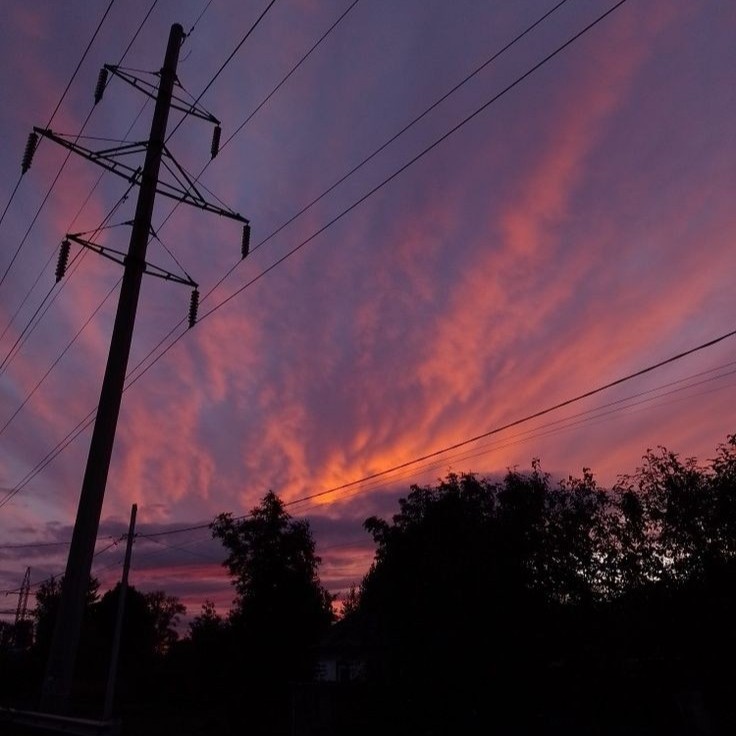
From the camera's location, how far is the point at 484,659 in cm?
2222

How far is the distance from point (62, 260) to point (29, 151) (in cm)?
256

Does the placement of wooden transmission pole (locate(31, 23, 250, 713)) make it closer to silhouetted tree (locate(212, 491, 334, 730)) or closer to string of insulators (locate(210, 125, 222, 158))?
string of insulators (locate(210, 125, 222, 158))

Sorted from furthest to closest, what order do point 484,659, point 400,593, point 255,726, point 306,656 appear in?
point 306,656, point 255,726, point 400,593, point 484,659

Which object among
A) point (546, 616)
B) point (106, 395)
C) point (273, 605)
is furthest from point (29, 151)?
point (273, 605)

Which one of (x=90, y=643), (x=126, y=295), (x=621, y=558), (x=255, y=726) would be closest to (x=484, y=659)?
(x=621, y=558)

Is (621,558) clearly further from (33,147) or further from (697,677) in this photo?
(33,147)

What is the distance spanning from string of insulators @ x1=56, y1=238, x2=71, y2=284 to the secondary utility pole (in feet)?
4.48

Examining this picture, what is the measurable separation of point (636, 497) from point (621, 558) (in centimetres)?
168

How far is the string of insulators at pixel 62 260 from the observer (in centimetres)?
1644

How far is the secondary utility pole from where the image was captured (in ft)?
43.4

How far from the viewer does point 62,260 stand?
16.7m

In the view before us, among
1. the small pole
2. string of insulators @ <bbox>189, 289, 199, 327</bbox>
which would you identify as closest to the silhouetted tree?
the small pole

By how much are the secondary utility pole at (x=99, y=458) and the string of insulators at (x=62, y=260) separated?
4.48 ft

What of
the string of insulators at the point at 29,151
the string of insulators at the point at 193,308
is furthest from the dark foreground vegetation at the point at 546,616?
the string of insulators at the point at 29,151
